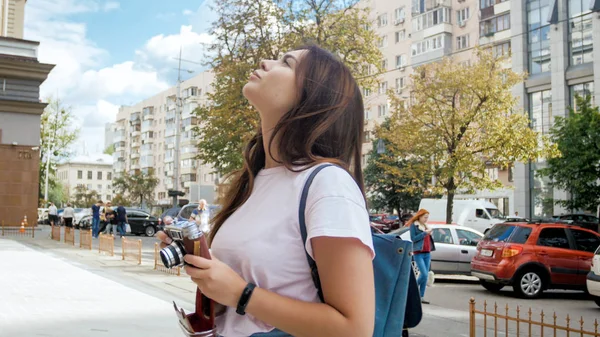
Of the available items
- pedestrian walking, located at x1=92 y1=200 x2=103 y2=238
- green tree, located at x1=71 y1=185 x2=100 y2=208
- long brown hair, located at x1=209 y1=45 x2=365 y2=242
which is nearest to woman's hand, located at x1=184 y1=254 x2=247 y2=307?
long brown hair, located at x1=209 y1=45 x2=365 y2=242

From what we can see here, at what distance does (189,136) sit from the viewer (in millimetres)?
98312

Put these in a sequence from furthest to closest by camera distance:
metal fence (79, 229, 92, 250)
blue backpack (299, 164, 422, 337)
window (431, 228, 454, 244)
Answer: metal fence (79, 229, 92, 250), window (431, 228, 454, 244), blue backpack (299, 164, 422, 337)

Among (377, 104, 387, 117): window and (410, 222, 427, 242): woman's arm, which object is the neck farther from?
(377, 104, 387, 117): window

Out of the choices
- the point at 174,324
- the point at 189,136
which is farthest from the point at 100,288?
the point at 189,136

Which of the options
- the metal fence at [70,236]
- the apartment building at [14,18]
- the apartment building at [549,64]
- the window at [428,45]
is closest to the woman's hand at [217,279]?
the metal fence at [70,236]

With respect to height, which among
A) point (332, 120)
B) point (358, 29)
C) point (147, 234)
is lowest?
point (147, 234)

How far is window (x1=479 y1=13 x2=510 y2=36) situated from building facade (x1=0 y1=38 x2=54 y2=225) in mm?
34472

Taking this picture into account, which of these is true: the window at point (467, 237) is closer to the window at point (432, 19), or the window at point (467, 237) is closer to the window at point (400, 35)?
the window at point (432, 19)

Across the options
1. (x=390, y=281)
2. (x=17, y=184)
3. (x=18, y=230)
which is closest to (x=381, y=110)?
(x=17, y=184)

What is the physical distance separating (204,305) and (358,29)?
29.0 metres

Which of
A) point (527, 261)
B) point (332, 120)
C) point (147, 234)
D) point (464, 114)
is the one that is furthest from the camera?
point (147, 234)

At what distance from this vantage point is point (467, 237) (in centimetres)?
1802

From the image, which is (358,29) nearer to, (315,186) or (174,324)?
(174,324)

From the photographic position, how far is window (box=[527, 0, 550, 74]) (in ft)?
143
